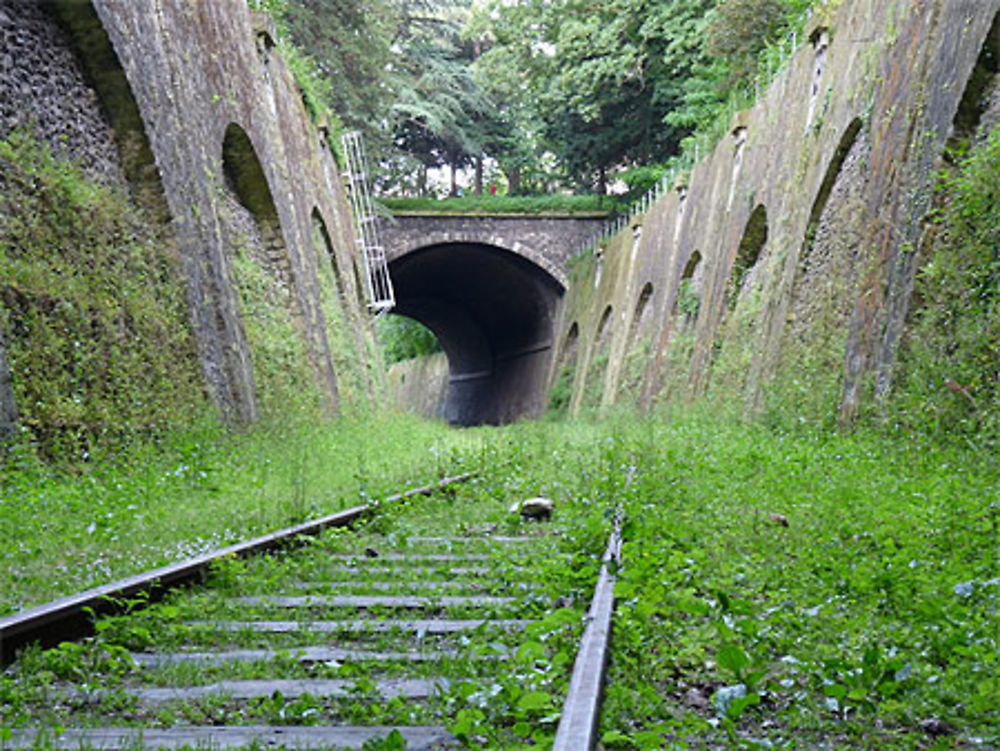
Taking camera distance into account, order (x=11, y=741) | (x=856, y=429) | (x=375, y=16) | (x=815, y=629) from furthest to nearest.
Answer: (x=375, y=16)
(x=856, y=429)
(x=815, y=629)
(x=11, y=741)

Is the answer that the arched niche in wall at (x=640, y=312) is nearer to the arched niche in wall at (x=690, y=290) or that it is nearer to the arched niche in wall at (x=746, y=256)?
the arched niche in wall at (x=690, y=290)

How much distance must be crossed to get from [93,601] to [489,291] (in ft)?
115

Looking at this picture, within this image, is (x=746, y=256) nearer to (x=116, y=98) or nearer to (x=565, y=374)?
(x=116, y=98)

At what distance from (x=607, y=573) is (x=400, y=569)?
148 centimetres

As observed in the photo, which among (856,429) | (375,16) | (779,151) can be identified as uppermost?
(375,16)

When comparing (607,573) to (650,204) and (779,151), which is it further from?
(650,204)

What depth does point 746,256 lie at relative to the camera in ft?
57.4

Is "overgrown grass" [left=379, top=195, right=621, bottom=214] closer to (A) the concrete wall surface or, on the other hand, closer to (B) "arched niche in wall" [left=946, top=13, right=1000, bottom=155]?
(A) the concrete wall surface

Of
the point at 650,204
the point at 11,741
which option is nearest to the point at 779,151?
the point at 650,204

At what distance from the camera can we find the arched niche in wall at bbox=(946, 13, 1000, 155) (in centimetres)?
848

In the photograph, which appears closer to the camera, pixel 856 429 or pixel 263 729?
pixel 263 729

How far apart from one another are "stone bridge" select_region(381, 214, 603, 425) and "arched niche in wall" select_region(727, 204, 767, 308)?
16605 millimetres

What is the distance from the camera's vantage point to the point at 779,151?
53.0 feet

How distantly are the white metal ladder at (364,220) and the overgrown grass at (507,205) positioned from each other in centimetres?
206
